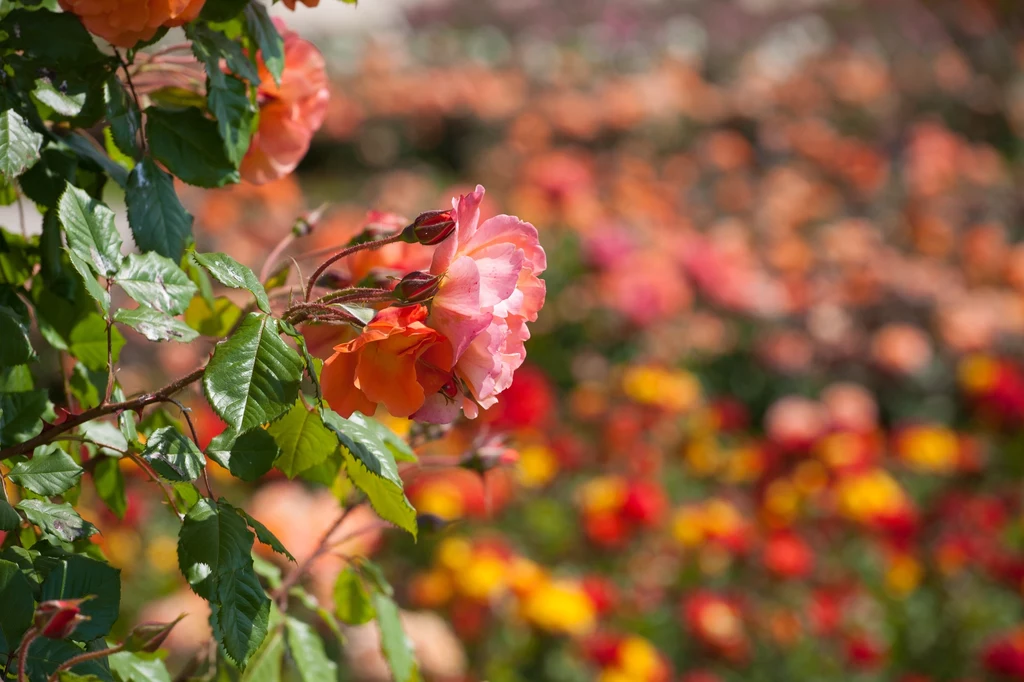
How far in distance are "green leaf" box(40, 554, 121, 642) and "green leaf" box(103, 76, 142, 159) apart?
20 centimetres

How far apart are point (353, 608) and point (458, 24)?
7.61 metres

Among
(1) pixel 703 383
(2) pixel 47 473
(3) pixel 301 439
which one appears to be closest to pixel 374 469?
(3) pixel 301 439

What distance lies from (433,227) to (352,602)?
279 mm

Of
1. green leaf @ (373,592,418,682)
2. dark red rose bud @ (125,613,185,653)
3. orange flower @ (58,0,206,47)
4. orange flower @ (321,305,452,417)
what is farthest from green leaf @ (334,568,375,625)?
orange flower @ (58,0,206,47)

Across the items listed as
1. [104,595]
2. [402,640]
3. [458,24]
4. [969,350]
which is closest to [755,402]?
[969,350]

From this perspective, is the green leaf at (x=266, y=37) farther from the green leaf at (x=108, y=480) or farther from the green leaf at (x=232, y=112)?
the green leaf at (x=108, y=480)

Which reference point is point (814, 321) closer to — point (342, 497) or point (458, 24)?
point (342, 497)

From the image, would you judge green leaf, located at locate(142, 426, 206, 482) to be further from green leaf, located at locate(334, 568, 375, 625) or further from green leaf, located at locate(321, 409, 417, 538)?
green leaf, located at locate(334, 568, 375, 625)

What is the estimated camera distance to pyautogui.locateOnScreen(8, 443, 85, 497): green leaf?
445 mm

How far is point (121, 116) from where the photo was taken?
19.5 inches

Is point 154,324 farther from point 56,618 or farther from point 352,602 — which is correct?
point 352,602

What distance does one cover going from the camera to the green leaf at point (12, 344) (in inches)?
17.5

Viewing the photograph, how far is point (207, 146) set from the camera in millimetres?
523

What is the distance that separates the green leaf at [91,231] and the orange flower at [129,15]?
77mm
